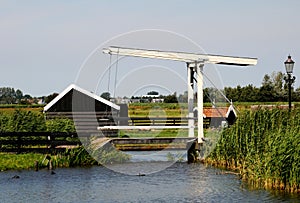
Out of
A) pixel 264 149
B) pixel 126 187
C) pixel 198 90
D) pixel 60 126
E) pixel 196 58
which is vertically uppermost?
pixel 196 58

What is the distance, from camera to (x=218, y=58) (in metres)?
24.2

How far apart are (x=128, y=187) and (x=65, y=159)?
5.62 meters

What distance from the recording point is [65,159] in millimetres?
22547

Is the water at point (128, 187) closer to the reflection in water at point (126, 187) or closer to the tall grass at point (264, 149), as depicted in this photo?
the reflection in water at point (126, 187)

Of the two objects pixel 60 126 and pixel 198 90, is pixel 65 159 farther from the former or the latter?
pixel 60 126

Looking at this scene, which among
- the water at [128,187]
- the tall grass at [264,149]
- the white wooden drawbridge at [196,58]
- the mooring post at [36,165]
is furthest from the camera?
the white wooden drawbridge at [196,58]

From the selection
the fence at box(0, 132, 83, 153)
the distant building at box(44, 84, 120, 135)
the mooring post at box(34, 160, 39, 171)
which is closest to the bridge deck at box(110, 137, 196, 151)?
the fence at box(0, 132, 83, 153)

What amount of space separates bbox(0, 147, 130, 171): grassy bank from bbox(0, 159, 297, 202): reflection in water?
0.97 meters

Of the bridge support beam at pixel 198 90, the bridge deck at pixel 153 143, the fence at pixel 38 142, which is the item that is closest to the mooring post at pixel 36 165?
the fence at pixel 38 142

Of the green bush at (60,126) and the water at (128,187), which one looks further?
the green bush at (60,126)

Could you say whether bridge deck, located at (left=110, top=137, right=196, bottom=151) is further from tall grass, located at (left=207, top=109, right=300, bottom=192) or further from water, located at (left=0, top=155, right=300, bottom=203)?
water, located at (left=0, top=155, right=300, bottom=203)

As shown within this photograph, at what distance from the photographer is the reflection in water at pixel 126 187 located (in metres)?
15.5

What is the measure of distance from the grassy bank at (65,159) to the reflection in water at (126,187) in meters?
0.97

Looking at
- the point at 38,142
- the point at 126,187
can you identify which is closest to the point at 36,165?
the point at 38,142
